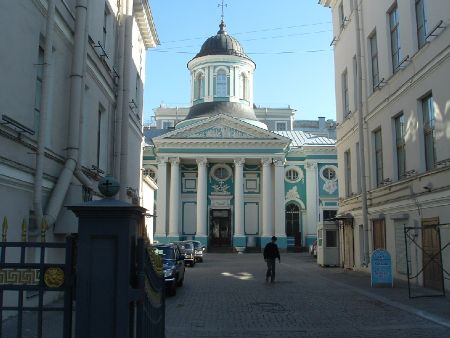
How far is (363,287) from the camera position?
56.3ft

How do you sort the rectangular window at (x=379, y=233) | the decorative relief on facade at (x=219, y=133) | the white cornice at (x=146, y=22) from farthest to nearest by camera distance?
the decorative relief on facade at (x=219, y=133) → the white cornice at (x=146, y=22) → the rectangular window at (x=379, y=233)

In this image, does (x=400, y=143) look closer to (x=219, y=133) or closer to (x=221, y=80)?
(x=219, y=133)

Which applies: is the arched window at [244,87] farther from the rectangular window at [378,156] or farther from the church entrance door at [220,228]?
the rectangular window at [378,156]

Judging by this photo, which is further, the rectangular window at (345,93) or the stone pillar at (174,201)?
the stone pillar at (174,201)

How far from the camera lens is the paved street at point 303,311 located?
962 centimetres

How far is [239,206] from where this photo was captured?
49000 mm

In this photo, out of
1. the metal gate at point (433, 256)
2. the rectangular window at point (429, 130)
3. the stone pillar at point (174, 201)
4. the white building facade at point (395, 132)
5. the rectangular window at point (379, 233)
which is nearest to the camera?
the metal gate at point (433, 256)

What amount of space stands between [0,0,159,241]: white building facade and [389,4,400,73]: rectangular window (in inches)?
393

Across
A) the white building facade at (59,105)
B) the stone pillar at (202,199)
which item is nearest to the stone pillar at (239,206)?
the stone pillar at (202,199)

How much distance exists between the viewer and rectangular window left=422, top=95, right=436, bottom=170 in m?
16.4

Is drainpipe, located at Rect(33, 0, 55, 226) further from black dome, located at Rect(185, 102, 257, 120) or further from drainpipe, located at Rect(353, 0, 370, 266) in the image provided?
black dome, located at Rect(185, 102, 257, 120)

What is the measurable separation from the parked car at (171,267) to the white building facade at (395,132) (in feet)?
21.4

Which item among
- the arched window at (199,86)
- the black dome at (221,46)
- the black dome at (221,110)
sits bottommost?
the black dome at (221,110)

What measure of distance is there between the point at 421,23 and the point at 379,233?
8.54 metres
